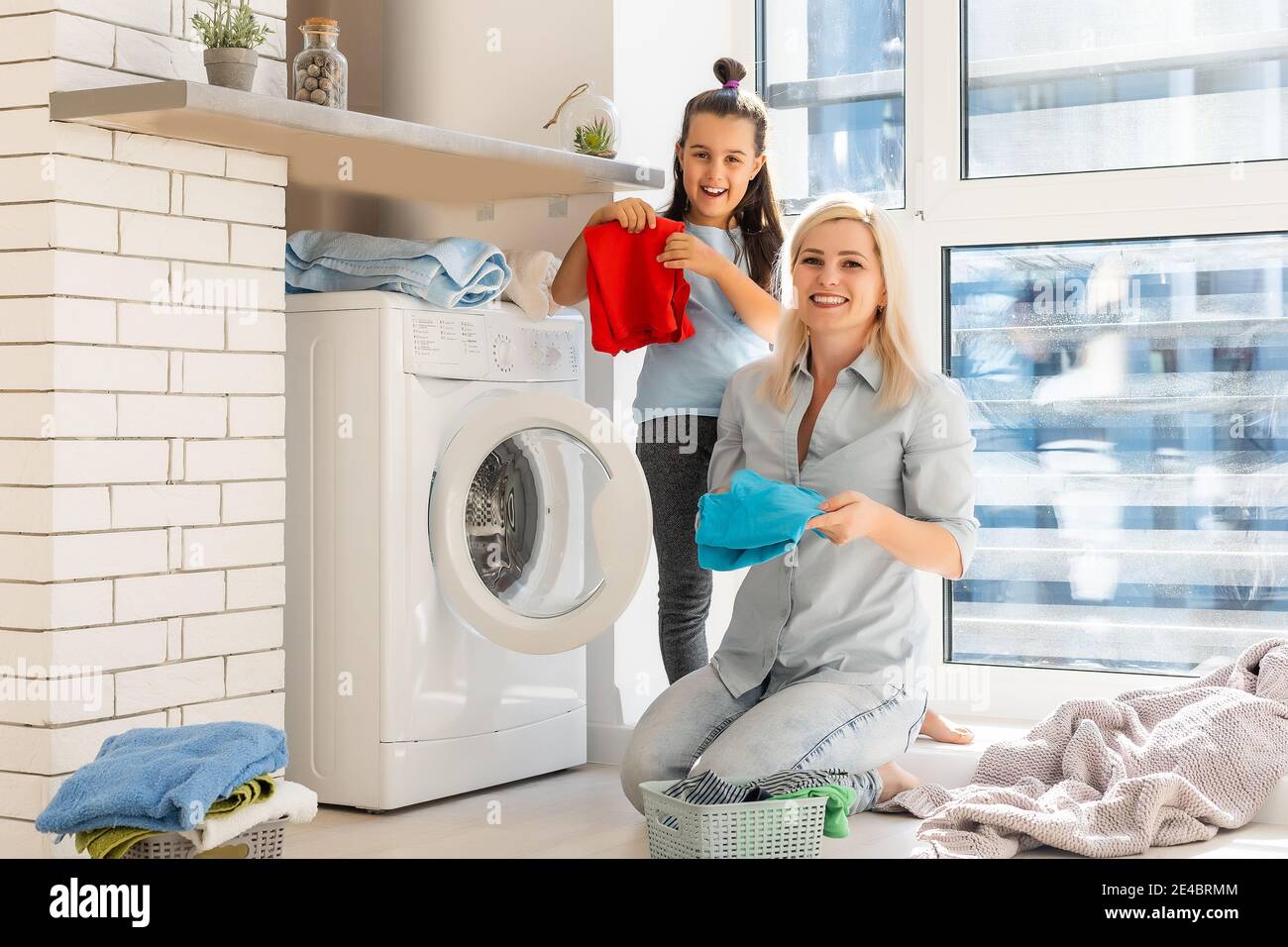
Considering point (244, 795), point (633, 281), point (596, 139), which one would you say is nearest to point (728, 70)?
point (596, 139)

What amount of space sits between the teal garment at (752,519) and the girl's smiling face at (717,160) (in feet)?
2.11

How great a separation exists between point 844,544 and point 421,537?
2.55 feet

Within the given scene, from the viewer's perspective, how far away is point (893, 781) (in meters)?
2.55

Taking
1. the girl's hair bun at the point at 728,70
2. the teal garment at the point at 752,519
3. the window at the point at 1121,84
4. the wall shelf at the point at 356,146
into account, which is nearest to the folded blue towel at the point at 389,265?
the wall shelf at the point at 356,146

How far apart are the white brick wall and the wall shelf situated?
0.23ft

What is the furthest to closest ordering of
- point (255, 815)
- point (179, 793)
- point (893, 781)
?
1. point (893, 781)
2. point (255, 815)
3. point (179, 793)

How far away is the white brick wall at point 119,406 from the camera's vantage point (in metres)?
2.14

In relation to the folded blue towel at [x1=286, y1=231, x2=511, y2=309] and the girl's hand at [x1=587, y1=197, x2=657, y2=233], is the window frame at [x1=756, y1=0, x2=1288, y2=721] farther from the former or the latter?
the folded blue towel at [x1=286, y1=231, x2=511, y2=309]

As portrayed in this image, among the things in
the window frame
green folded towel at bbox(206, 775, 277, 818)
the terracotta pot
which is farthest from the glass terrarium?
green folded towel at bbox(206, 775, 277, 818)

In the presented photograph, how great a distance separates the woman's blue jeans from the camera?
2.26m

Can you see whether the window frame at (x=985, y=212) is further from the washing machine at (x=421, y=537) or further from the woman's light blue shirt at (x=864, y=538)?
the washing machine at (x=421, y=537)

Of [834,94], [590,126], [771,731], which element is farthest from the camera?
[834,94]

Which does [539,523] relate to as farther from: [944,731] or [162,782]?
[162,782]
